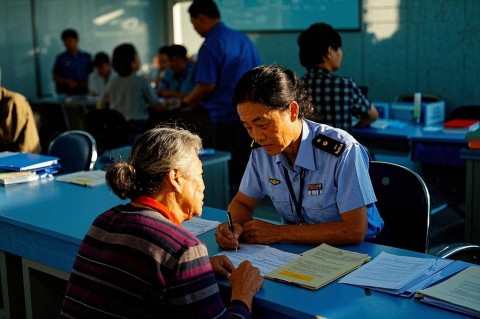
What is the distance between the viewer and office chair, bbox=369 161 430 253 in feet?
8.79

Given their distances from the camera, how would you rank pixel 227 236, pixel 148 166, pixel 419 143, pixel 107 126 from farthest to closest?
pixel 107 126 < pixel 419 143 < pixel 227 236 < pixel 148 166

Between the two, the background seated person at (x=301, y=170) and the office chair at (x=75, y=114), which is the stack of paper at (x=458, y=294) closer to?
the background seated person at (x=301, y=170)

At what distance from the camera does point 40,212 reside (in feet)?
9.70

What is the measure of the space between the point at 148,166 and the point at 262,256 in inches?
25.6

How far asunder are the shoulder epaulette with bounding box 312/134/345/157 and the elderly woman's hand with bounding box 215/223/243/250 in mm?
421

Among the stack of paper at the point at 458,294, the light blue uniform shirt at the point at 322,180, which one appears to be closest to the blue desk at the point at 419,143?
the light blue uniform shirt at the point at 322,180

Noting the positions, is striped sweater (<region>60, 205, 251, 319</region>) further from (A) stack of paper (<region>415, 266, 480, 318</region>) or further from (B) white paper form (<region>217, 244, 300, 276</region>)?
(A) stack of paper (<region>415, 266, 480, 318</region>)

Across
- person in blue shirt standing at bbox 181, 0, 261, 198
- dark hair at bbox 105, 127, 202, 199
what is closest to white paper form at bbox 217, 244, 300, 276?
dark hair at bbox 105, 127, 202, 199

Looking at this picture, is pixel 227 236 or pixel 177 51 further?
pixel 177 51

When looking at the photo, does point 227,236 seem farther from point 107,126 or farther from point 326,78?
point 107,126

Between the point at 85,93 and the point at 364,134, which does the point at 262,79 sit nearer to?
the point at 364,134

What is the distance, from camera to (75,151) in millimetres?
4125

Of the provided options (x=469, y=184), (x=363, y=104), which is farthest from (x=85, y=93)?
(x=469, y=184)


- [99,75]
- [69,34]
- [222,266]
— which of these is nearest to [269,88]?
[222,266]
